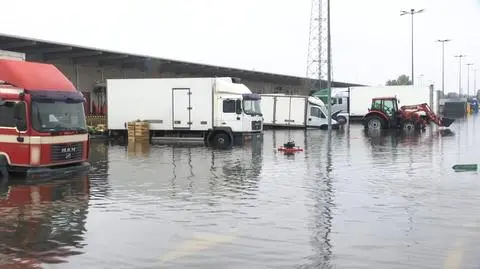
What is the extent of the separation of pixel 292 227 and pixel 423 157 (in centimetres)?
1285

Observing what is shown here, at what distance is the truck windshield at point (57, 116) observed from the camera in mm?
14695

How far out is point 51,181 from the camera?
1466 cm

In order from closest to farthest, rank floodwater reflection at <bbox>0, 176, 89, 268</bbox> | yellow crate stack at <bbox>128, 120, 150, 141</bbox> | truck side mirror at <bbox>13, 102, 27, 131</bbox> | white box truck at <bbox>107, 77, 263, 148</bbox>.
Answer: floodwater reflection at <bbox>0, 176, 89, 268</bbox> → truck side mirror at <bbox>13, 102, 27, 131</bbox> → white box truck at <bbox>107, 77, 263, 148</bbox> → yellow crate stack at <bbox>128, 120, 150, 141</bbox>

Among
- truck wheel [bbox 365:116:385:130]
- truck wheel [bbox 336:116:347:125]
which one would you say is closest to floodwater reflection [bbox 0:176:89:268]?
truck wheel [bbox 365:116:385:130]

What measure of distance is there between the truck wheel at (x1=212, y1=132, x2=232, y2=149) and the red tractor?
55.6ft

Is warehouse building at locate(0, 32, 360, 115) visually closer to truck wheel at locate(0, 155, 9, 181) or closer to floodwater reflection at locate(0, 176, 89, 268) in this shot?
truck wheel at locate(0, 155, 9, 181)

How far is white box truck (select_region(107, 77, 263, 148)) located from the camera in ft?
91.7

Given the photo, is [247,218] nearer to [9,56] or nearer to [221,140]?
[9,56]

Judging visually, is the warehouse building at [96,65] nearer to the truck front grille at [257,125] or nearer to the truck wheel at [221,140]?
the truck wheel at [221,140]

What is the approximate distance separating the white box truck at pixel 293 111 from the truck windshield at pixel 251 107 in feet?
48.8

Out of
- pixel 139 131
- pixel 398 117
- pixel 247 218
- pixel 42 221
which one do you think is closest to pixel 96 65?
pixel 139 131

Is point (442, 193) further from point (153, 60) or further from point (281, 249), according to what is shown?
point (153, 60)

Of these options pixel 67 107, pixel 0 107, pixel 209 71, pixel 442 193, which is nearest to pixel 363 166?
pixel 442 193

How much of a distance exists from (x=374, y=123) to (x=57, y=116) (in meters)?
30.2
